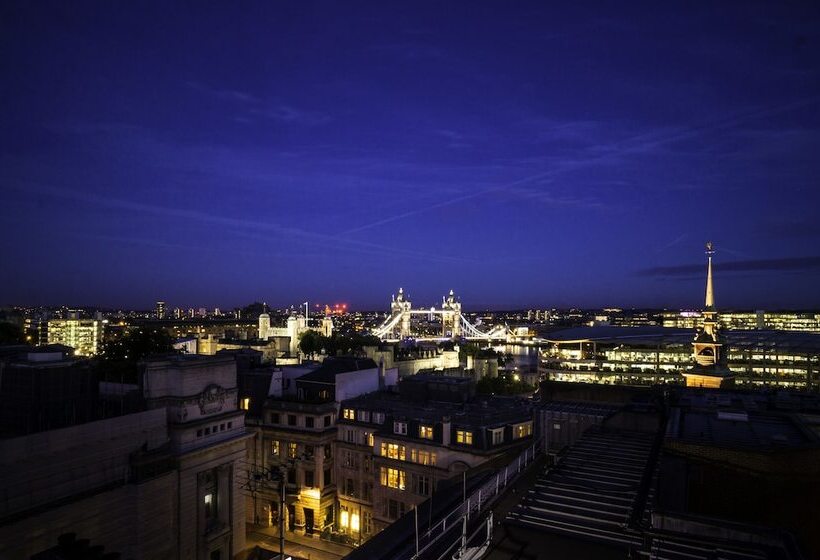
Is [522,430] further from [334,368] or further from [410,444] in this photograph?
[334,368]

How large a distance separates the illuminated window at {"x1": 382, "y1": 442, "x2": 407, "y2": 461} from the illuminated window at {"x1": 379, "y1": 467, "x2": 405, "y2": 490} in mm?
860

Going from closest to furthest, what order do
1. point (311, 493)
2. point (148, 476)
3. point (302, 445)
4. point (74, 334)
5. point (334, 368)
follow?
point (148, 476), point (311, 493), point (302, 445), point (334, 368), point (74, 334)

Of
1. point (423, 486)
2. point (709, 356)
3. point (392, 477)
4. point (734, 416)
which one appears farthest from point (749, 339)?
point (734, 416)

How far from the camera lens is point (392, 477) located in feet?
121

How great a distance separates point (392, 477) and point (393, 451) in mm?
1762

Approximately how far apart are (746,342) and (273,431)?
3842 inches

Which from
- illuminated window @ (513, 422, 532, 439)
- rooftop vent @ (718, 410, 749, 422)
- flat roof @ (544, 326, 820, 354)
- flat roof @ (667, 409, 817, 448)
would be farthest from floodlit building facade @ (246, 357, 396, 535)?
flat roof @ (544, 326, 820, 354)

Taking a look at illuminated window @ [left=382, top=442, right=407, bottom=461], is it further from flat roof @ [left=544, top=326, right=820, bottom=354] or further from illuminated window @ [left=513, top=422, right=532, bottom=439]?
flat roof @ [left=544, top=326, right=820, bottom=354]

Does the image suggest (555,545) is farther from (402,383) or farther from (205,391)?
(402,383)

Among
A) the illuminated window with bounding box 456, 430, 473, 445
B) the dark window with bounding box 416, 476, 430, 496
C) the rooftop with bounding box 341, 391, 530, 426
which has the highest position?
the rooftop with bounding box 341, 391, 530, 426

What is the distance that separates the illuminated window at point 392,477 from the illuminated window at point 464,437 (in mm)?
5005

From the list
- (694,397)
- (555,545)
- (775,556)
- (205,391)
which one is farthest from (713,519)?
(205,391)

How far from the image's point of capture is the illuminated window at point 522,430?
114 feet

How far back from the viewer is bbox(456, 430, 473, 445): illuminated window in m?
33.6
